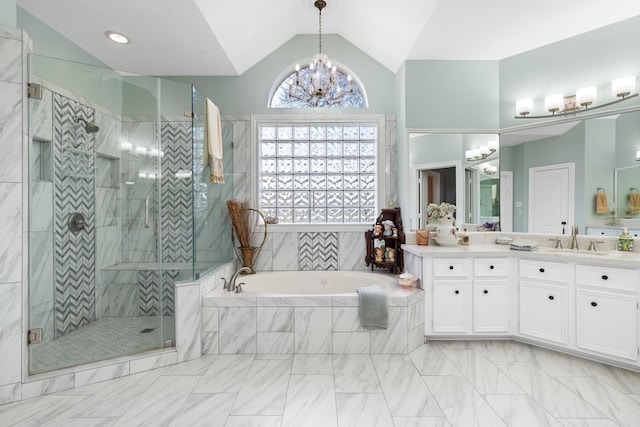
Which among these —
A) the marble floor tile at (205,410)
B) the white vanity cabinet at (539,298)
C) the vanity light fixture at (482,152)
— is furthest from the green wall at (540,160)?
the marble floor tile at (205,410)

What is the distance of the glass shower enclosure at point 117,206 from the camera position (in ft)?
7.80

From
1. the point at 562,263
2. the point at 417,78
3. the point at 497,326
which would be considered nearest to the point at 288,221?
the point at 417,78

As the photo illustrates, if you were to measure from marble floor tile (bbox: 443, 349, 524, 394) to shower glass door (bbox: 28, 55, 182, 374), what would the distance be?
2.32 metres

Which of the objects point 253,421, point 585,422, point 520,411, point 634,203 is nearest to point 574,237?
point 634,203

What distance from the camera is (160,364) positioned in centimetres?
240

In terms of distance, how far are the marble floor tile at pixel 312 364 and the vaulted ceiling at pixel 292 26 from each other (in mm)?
2938

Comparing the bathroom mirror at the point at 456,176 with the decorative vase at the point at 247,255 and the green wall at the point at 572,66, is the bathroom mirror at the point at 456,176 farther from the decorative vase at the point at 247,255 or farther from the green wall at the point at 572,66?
the decorative vase at the point at 247,255

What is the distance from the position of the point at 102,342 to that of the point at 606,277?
394 cm

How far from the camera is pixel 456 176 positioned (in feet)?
11.0

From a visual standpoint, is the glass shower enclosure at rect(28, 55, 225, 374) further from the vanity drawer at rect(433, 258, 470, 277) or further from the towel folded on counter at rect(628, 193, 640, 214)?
the towel folded on counter at rect(628, 193, 640, 214)

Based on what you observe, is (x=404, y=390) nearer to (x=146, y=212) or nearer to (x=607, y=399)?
(x=607, y=399)

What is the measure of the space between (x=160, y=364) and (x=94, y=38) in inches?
118

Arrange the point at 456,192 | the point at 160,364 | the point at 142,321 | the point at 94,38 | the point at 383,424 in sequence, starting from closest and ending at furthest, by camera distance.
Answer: the point at 383,424
the point at 160,364
the point at 142,321
the point at 94,38
the point at 456,192

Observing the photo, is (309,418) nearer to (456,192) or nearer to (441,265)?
(441,265)
